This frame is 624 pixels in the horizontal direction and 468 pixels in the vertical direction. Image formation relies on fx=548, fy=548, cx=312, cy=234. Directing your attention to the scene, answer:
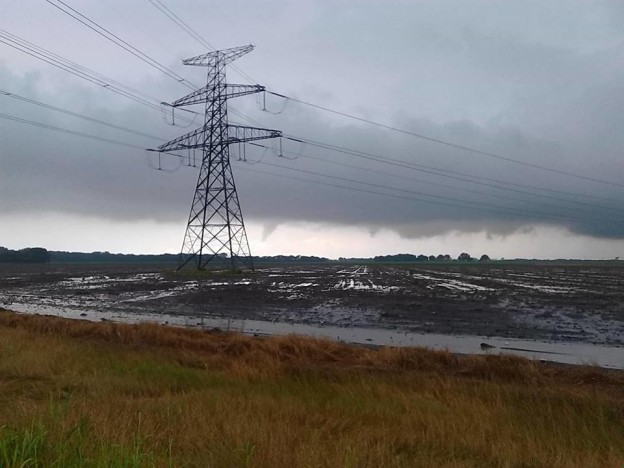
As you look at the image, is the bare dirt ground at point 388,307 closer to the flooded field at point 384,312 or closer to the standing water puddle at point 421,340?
the flooded field at point 384,312

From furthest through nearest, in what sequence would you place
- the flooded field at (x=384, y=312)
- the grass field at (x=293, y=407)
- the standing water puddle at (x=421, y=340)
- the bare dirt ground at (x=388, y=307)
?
the bare dirt ground at (x=388, y=307), the flooded field at (x=384, y=312), the standing water puddle at (x=421, y=340), the grass field at (x=293, y=407)

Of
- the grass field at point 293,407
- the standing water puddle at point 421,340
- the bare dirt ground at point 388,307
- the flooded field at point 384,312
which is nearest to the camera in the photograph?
the grass field at point 293,407

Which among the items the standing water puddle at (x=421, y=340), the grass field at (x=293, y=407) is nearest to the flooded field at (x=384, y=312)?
the standing water puddle at (x=421, y=340)

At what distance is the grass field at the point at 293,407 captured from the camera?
571cm

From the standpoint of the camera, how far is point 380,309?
2903cm

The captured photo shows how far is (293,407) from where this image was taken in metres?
8.65

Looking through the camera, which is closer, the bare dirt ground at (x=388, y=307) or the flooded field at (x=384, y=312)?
the flooded field at (x=384, y=312)

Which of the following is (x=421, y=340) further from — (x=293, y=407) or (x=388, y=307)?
(x=293, y=407)

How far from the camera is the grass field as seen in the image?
5707 millimetres

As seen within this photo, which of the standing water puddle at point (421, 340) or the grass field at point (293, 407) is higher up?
the grass field at point (293, 407)

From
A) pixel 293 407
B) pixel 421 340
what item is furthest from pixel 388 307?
pixel 293 407

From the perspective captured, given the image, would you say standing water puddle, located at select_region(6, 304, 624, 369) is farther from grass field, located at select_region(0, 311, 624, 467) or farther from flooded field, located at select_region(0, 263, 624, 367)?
grass field, located at select_region(0, 311, 624, 467)

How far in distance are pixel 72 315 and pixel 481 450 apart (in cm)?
2419

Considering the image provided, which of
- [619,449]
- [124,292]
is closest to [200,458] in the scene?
[619,449]
